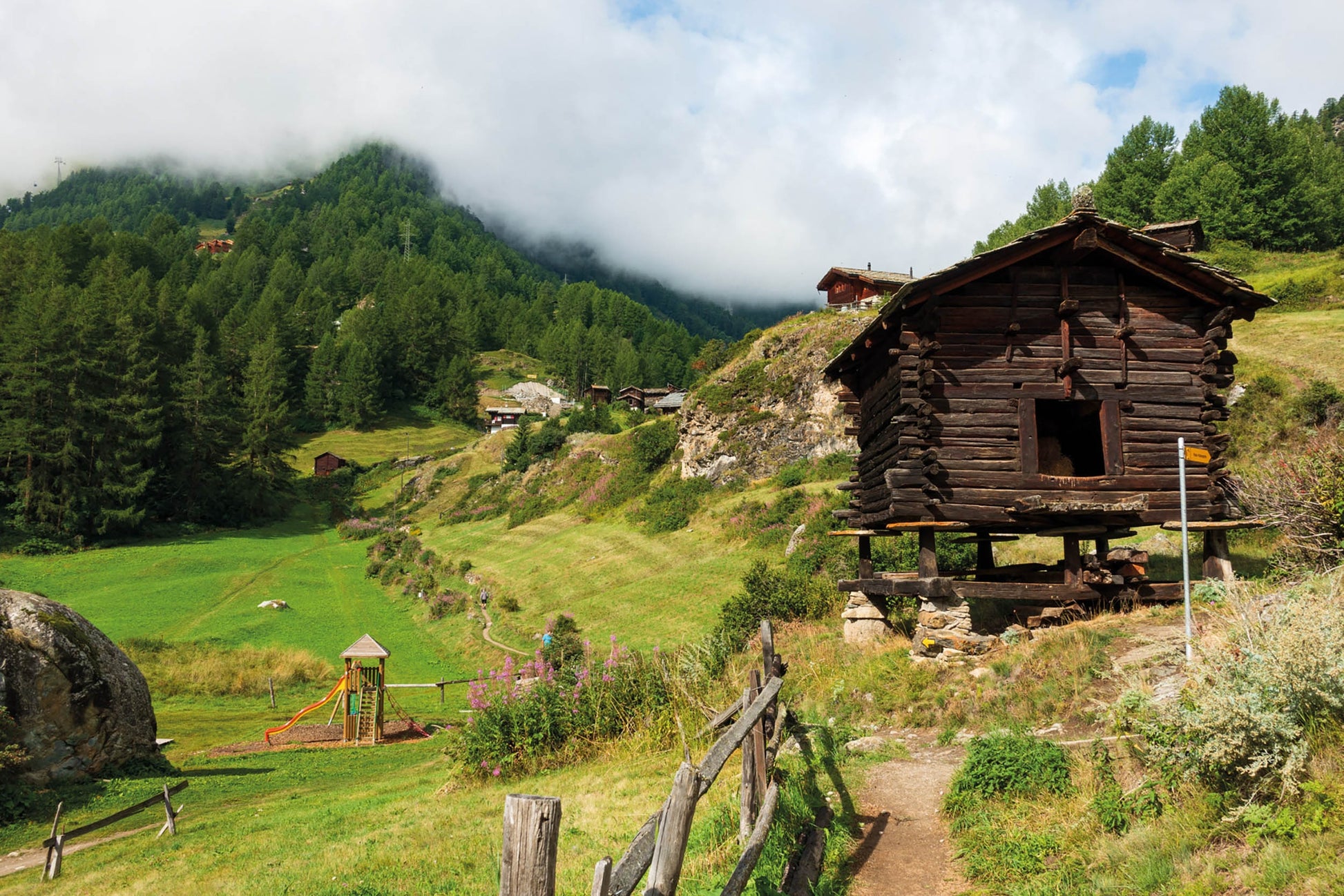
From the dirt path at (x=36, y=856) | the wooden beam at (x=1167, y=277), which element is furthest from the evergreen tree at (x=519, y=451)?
the wooden beam at (x=1167, y=277)

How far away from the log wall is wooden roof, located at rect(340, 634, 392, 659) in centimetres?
1554

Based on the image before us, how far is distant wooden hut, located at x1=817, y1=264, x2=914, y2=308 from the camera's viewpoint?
56.0 m

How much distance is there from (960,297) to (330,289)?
17670cm

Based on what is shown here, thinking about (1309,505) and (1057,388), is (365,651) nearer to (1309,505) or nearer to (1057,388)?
(1057,388)

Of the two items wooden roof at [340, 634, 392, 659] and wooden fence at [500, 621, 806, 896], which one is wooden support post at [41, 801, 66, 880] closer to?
wooden fence at [500, 621, 806, 896]

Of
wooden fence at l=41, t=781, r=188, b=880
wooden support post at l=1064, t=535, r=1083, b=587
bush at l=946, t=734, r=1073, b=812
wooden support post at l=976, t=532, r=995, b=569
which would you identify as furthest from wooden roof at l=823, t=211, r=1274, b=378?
wooden fence at l=41, t=781, r=188, b=880

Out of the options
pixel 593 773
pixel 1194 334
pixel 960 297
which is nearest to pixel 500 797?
pixel 593 773

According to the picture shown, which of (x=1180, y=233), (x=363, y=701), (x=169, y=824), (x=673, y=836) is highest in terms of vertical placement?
(x=1180, y=233)

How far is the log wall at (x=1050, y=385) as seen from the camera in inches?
585

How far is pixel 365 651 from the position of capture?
23.0 meters

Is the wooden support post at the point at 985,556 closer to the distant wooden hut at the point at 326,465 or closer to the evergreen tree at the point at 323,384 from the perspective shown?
the distant wooden hut at the point at 326,465

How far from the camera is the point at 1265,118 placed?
64.9 m

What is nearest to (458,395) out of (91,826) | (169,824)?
(169,824)

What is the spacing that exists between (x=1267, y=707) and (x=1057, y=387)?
9.71 metres
